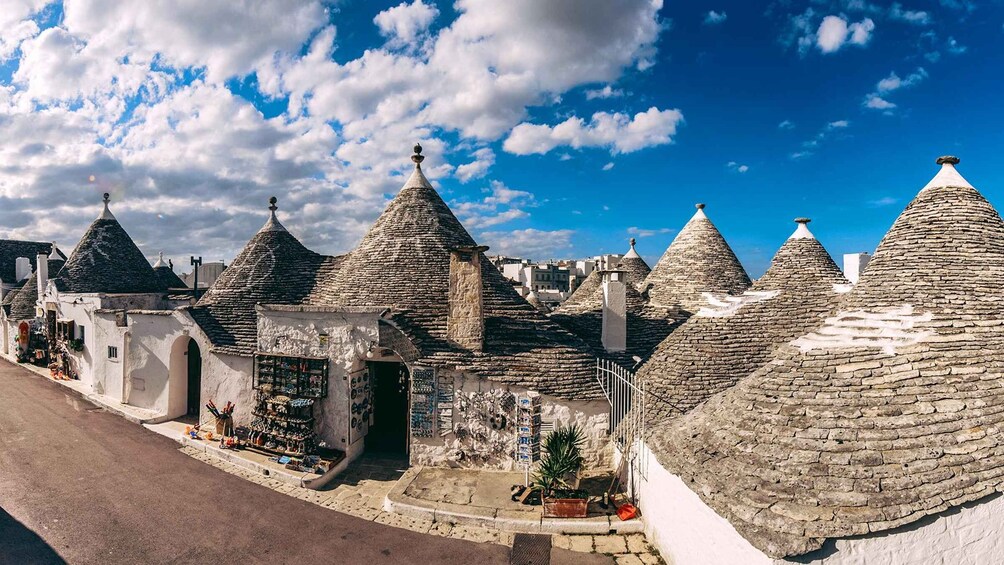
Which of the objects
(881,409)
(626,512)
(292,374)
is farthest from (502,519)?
(292,374)

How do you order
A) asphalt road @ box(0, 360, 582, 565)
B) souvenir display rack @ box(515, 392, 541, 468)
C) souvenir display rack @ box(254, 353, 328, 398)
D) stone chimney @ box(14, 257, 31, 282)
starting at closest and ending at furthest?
1. asphalt road @ box(0, 360, 582, 565)
2. souvenir display rack @ box(515, 392, 541, 468)
3. souvenir display rack @ box(254, 353, 328, 398)
4. stone chimney @ box(14, 257, 31, 282)

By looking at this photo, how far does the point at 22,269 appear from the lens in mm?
30031

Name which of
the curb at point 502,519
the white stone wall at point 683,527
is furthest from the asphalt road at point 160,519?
the white stone wall at point 683,527

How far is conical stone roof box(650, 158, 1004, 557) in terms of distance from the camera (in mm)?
4957

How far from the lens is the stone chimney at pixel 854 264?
13586 millimetres

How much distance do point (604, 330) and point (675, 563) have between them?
6.87m

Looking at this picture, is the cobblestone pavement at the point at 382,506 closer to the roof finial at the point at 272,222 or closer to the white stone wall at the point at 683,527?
the white stone wall at the point at 683,527

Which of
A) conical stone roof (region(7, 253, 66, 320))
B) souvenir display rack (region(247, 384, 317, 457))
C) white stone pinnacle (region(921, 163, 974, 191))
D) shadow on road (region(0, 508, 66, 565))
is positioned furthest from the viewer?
conical stone roof (region(7, 253, 66, 320))

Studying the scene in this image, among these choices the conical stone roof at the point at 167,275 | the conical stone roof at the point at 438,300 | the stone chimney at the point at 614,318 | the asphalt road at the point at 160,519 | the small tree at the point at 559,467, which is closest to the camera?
the asphalt road at the point at 160,519

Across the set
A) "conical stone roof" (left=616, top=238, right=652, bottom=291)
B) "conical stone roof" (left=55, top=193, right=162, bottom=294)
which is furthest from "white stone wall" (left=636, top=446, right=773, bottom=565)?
"conical stone roof" (left=55, top=193, right=162, bottom=294)

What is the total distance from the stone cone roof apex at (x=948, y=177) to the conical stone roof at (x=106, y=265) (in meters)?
26.8

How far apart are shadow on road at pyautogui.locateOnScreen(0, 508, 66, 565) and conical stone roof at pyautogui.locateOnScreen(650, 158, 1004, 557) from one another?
9.89 metres

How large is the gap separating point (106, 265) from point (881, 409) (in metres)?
26.5

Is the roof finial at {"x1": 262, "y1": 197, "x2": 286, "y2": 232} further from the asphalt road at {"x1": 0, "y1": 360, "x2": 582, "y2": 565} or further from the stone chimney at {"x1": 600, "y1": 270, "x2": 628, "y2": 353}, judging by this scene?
the stone chimney at {"x1": 600, "y1": 270, "x2": 628, "y2": 353}
